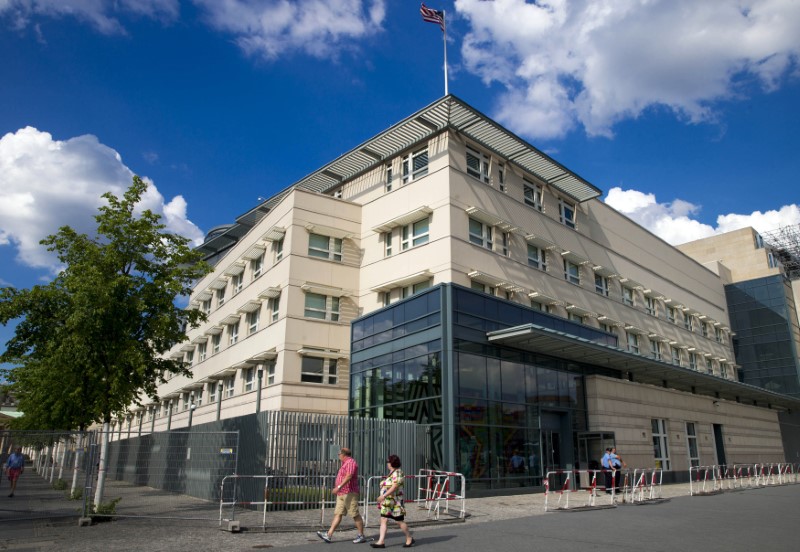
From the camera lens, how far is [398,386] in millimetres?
24234

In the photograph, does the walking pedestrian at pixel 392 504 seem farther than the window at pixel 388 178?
No

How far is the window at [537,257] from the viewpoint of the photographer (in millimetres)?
30688

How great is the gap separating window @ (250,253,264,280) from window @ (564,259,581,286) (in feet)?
56.6

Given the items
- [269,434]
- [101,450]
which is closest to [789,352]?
[269,434]

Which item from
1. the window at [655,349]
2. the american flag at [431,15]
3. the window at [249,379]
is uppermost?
the american flag at [431,15]

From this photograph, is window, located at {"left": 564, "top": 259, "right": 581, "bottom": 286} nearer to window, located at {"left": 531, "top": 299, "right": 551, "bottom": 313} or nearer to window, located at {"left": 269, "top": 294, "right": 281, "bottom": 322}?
window, located at {"left": 531, "top": 299, "right": 551, "bottom": 313}

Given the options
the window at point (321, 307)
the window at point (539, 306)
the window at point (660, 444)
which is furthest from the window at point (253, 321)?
the window at point (660, 444)

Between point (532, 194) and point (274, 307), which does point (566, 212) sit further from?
point (274, 307)

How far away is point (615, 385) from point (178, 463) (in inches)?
Result: 818

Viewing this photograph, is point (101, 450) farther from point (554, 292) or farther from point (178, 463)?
point (554, 292)

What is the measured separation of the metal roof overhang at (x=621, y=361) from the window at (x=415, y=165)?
943cm

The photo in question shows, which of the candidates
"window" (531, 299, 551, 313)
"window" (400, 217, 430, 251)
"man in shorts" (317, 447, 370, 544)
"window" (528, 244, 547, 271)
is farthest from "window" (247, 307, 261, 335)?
"man in shorts" (317, 447, 370, 544)

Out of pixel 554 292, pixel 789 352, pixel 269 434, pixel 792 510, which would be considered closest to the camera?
pixel 792 510

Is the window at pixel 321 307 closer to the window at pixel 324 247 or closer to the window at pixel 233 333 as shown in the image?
the window at pixel 324 247
